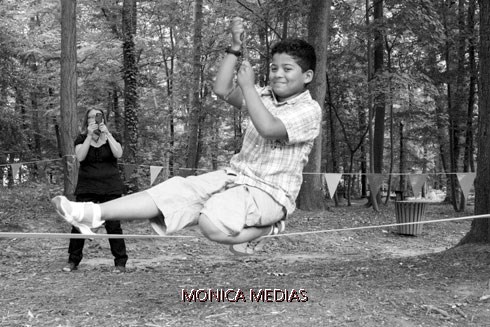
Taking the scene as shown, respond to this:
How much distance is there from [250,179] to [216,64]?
1647cm

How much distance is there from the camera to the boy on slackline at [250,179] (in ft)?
8.52

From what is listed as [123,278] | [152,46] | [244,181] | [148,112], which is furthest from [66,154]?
[148,112]

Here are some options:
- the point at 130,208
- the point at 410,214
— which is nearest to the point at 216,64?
the point at 410,214

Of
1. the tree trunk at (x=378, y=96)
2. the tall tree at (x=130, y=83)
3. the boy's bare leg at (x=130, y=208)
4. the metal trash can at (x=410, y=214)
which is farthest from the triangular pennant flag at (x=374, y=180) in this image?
the boy's bare leg at (x=130, y=208)

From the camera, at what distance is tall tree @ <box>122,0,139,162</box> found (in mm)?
12773

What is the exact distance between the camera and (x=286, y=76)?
9.55ft

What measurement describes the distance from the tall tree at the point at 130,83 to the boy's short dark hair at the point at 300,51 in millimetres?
10068

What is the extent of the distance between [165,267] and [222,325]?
→ 3.00 m

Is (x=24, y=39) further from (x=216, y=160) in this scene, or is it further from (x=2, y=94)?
(x=216, y=160)

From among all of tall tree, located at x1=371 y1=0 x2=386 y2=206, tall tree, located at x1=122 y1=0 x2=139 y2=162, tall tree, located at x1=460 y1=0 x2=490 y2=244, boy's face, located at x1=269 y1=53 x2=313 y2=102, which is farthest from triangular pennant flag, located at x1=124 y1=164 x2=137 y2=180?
boy's face, located at x1=269 y1=53 x2=313 y2=102

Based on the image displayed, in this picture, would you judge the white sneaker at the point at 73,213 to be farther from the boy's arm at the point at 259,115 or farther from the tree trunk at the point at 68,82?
the tree trunk at the point at 68,82

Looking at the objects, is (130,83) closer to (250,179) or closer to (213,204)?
(250,179)

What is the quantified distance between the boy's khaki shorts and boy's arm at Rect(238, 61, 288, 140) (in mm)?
336

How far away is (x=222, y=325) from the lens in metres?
3.52
